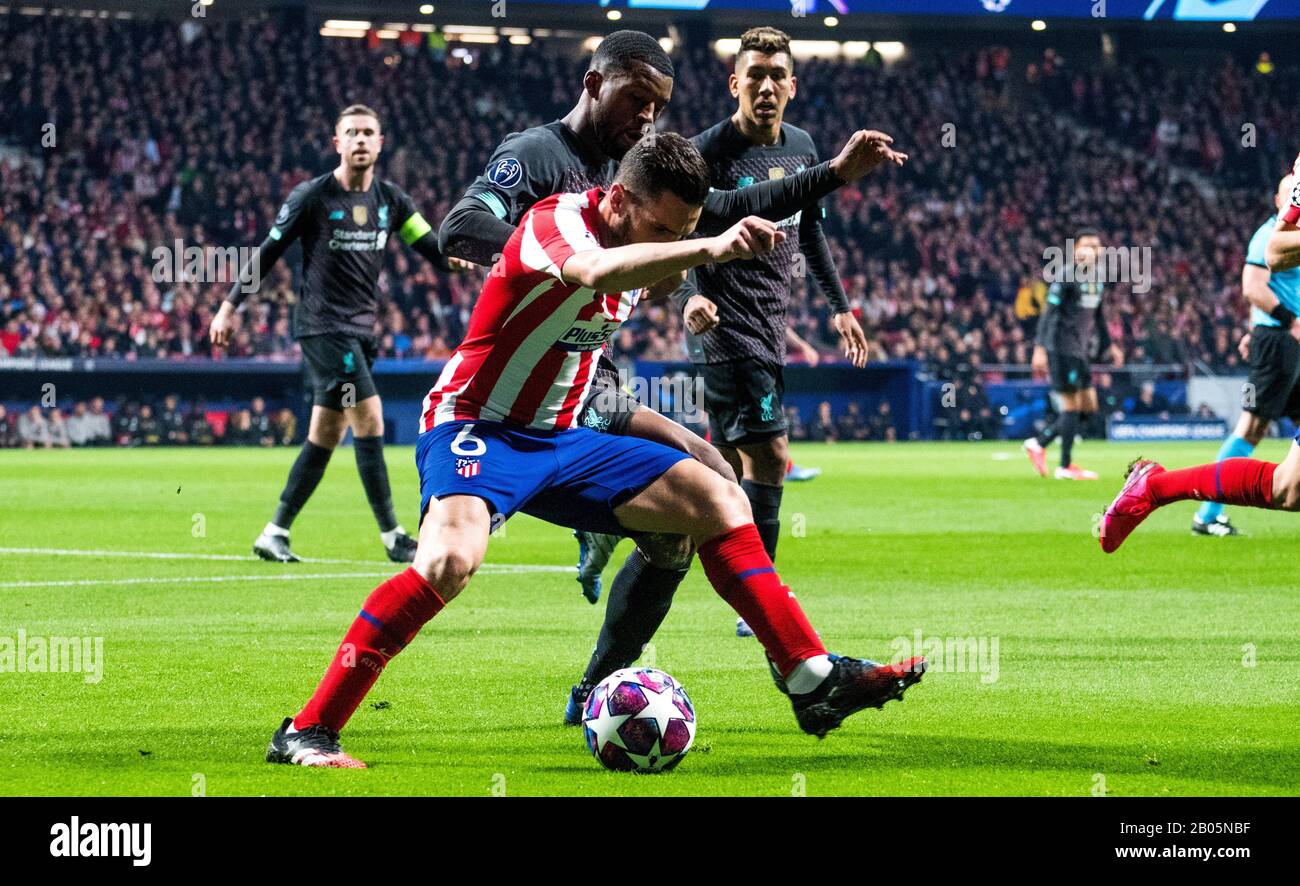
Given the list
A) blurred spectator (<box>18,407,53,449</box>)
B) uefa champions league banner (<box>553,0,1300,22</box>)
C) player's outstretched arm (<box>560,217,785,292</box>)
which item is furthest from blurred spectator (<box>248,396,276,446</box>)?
player's outstretched arm (<box>560,217,785,292</box>)

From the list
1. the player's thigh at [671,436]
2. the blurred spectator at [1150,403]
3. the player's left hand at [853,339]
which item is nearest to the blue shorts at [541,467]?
the player's thigh at [671,436]

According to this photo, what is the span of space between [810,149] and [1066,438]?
12760 millimetres

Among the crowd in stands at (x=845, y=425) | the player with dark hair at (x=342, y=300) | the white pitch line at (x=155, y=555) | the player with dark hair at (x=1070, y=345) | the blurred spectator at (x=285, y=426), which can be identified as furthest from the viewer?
the crowd in stands at (x=845, y=425)

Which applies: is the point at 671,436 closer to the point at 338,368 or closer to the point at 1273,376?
the point at 338,368

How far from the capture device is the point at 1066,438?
20.3 meters

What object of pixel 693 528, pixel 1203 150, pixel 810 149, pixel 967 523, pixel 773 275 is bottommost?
pixel 967 523

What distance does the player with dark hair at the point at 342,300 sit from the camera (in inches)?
426

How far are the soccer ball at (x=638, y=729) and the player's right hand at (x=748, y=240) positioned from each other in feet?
4.65

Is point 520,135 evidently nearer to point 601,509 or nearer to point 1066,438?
point 601,509

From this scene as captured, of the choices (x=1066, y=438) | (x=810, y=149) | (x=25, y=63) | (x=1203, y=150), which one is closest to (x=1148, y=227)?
(x=1203, y=150)

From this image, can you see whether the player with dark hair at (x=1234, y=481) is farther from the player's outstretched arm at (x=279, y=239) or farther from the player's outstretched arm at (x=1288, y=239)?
the player's outstretched arm at (x=279, y=239)

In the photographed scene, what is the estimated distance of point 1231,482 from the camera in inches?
277

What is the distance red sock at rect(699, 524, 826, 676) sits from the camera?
4910 mm

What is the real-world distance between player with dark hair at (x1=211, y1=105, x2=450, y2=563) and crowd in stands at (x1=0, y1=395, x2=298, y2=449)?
66.2 feet
